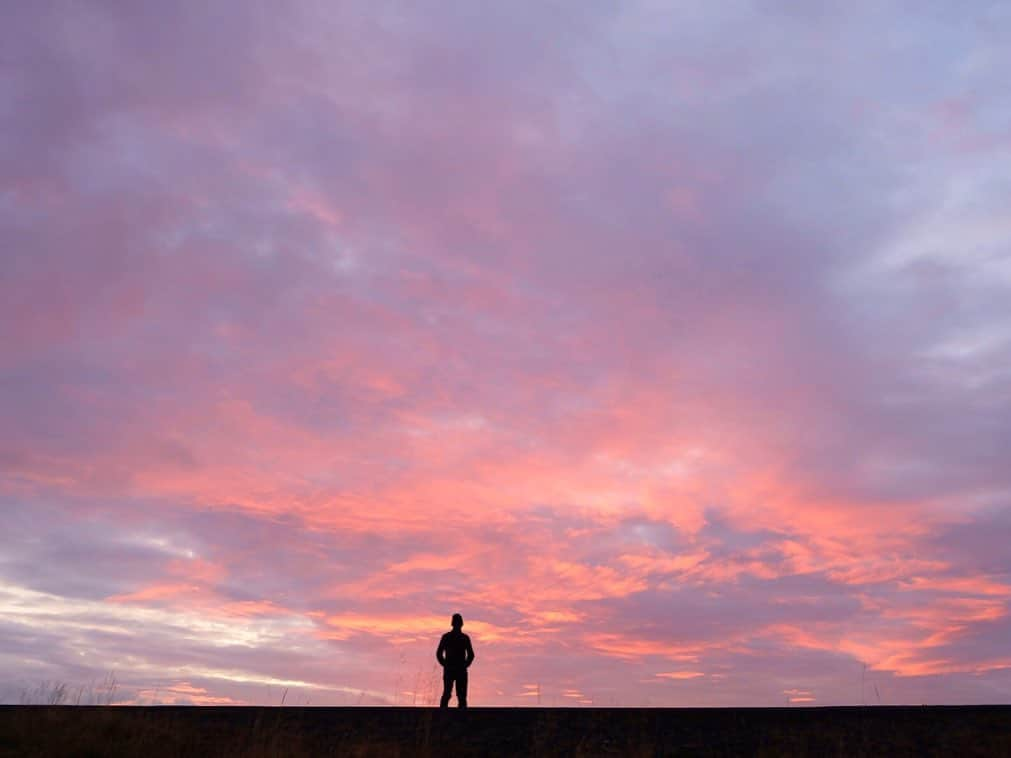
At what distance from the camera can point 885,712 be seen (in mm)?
14438

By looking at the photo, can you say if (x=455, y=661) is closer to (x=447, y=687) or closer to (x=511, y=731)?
(x=447, y=687)

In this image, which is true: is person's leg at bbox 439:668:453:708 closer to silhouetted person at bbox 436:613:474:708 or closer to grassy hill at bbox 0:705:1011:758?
silhouetted person at bbox 436:613:474:708

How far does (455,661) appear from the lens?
1977 centimetres

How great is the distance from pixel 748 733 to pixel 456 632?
751 cm

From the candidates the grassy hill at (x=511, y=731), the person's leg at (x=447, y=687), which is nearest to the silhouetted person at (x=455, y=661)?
the person's leg at (x=447, y=687)

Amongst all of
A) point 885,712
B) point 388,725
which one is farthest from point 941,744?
point 388,725

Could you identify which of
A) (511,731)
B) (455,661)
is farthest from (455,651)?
(511,731)

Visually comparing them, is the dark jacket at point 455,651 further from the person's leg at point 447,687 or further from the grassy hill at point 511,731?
the grassy hill at point 511,731

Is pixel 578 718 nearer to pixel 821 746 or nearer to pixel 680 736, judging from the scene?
pixel 680 736

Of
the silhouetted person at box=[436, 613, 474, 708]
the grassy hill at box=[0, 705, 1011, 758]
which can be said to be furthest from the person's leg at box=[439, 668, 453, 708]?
the grassy hill at box=[0, 705, 1011, 758]

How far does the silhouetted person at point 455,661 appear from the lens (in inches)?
777

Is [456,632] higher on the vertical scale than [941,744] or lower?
higher

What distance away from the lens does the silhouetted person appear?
1973 cm

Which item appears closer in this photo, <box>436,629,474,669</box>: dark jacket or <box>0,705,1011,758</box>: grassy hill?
<box>0,705,1011,758</box>: grassy hill
